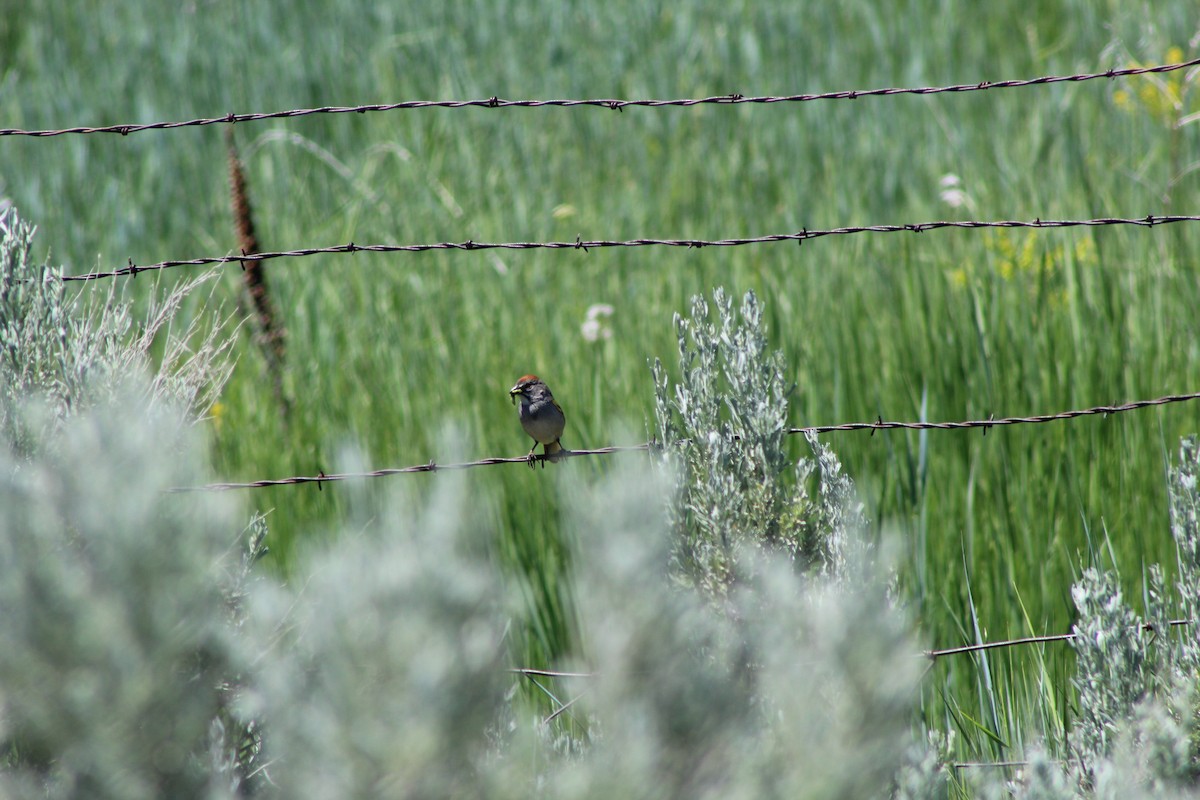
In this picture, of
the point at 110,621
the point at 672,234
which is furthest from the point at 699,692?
the point at 672,234

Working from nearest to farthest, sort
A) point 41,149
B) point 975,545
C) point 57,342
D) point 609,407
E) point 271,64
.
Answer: point 57,342, point 975,545, point 609,407, point 41,149, point 271,64

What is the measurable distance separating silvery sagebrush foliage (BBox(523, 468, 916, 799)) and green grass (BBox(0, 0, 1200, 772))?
0.26 m

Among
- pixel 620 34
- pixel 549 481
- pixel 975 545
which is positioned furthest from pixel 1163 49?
pixel 549 481

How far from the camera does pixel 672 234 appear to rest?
577 cm

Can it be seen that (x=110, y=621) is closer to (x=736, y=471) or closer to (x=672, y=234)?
(x=736, y=471)

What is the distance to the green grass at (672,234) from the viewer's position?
10.9 feet

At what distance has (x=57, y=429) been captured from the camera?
1.95 meters

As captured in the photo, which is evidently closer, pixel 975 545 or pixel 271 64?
pixel 975 545

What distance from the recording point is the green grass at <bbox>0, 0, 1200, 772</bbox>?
3318 millimetres

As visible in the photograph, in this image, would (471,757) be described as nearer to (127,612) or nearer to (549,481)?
(127,612)

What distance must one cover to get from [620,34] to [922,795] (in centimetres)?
647

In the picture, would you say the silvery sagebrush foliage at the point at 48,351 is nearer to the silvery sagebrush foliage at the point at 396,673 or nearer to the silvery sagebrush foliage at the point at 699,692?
the silvery sagebrush foliage at the point at 396,673

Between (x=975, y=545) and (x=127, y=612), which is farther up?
(x=127, y=612)

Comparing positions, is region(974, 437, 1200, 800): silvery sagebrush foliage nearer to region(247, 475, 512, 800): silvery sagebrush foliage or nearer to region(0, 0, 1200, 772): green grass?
region(0, 0, 1200, 772): green grass
